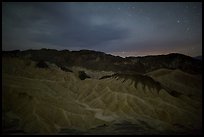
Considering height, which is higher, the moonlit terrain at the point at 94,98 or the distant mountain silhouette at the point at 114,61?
the distant mountain silhouette at the point at 114,61

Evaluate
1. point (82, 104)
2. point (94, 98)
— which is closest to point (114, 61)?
point (94, 98)

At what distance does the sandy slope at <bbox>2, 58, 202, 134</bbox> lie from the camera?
13125mm

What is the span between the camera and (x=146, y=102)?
45.3 feet

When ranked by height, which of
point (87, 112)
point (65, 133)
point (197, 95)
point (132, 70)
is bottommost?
point (65, 133)

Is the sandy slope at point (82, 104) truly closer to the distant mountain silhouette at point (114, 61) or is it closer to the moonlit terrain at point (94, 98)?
the moonlit terrain at point (94, 98)

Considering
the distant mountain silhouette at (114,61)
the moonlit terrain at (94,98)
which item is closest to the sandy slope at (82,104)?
the moonlit terrain at (94,98)

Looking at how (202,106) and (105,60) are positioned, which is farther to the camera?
(105,60)

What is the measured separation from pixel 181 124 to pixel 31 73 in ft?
25.6

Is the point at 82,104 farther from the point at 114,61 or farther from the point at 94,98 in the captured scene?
the point at 114,61

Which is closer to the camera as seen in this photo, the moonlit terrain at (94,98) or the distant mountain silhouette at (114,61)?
the moonlit terrain at (94,98)

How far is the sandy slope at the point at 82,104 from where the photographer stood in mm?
13125

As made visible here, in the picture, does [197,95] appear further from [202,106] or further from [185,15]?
[185,15]

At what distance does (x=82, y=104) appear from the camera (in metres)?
13.8

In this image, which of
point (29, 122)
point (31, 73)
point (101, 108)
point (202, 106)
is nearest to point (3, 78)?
point (31, 73)
